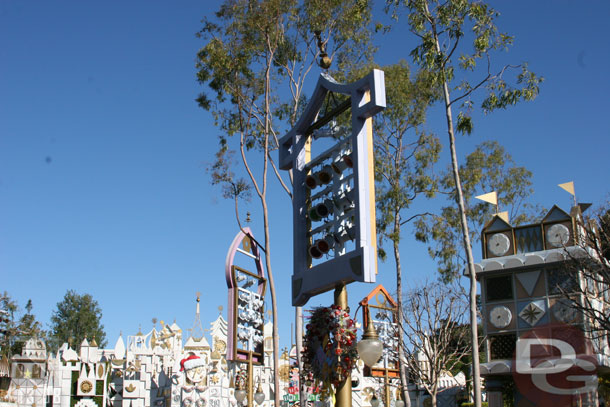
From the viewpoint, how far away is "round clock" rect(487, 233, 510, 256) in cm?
2752

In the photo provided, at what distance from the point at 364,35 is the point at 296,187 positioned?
1815cm

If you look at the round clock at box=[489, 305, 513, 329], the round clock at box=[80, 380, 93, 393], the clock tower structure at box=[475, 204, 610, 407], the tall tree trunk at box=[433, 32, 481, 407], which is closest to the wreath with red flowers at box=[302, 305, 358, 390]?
the tall tree trunk at box=[433, 32, 481, 407]

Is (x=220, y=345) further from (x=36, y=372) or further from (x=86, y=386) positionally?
(x=36, y=372)

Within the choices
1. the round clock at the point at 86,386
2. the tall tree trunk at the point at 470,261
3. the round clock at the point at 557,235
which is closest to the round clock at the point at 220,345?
the round clock at the point at 86,386

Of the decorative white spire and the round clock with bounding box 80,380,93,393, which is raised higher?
the decorative white spire

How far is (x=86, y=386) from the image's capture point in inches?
1171

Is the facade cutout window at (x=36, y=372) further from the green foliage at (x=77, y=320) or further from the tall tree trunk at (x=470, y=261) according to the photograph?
the green foliage at (x=77, y=320)

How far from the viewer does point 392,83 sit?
2988 centimetres

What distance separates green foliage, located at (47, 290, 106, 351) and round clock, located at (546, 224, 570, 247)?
54827 millimetres

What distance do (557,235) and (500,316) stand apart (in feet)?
12.7

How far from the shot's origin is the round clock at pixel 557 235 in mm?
25891

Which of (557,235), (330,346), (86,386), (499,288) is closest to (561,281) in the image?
(557,235)

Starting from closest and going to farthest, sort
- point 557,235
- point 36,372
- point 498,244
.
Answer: point 557,235
point 498,244
point 36,372

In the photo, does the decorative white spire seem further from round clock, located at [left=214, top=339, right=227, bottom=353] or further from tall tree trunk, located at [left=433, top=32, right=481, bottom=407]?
tall tree trunk, located at [left=433, top=32, right=481, bottom=407]
